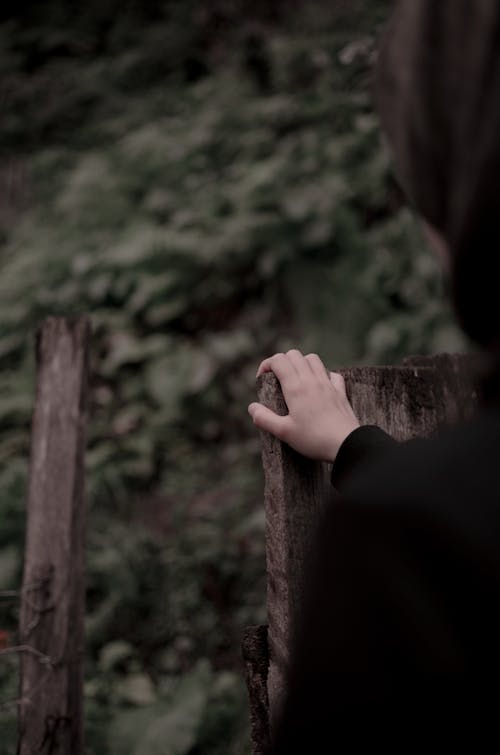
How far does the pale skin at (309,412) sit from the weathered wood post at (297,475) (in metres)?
0.04

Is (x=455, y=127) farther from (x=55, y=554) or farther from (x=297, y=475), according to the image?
(x=55, y=554)

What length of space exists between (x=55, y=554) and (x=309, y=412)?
1.71 metres

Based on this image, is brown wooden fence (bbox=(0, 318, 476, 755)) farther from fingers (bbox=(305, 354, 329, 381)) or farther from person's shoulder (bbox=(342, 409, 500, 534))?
person's shoulder (bbox=(342, 409, 500, 534))

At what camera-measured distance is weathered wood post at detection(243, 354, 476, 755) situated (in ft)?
4.65

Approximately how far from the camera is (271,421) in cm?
138

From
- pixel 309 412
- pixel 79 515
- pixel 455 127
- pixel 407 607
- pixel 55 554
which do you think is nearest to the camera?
pixel 407 607

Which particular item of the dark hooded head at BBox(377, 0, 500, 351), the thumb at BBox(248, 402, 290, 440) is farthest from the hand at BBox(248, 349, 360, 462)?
the dark hooded head at BBox(377, 0, 500, 351)

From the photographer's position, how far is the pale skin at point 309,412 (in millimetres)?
1312

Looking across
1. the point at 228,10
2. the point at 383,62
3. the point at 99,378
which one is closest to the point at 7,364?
the point at 99,378

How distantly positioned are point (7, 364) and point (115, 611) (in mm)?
2522

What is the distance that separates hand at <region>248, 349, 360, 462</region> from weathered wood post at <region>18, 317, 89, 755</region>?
156 centimetres

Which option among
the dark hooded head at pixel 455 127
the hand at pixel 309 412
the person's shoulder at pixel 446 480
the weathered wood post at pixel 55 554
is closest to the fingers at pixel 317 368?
the hand at pixel 309 412

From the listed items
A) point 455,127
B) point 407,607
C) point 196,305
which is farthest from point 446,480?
point 196,305

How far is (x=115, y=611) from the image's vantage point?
383cm
